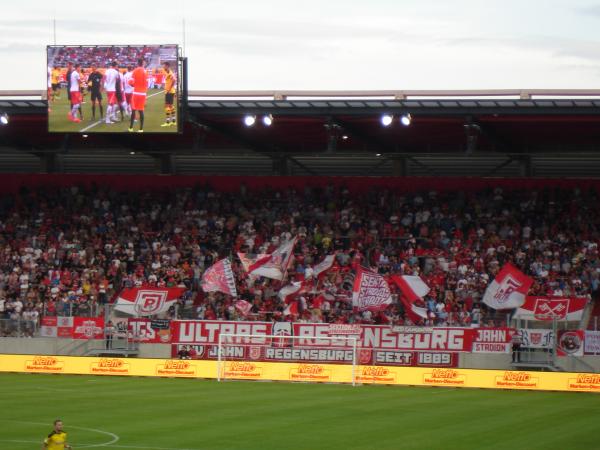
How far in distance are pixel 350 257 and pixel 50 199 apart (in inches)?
645

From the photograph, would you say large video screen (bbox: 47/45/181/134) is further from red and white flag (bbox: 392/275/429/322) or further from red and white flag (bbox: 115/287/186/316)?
red and white flag (bbox: 392/275/429/322)

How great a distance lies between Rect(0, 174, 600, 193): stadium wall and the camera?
51781 millimetres

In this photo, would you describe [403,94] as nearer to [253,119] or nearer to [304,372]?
[253,119]

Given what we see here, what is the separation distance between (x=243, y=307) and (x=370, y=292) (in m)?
5.38

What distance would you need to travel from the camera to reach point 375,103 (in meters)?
46.1

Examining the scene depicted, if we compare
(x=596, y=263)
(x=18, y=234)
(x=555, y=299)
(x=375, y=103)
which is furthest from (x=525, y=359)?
(x=18, y=234)

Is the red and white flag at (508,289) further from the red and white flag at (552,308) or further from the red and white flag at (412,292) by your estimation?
the red and white flag at (412,292)

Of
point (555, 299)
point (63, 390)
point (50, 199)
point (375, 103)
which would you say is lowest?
point (63, 390)

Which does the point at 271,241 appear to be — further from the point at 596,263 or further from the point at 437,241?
the point at 596,263

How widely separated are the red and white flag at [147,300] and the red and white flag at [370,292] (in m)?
7.45

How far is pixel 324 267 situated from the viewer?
46.7 m

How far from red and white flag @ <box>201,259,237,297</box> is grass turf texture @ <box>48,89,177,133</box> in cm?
588

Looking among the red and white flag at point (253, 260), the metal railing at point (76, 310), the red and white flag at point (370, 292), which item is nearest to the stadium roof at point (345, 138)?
the red and white flag at point (253, 260)

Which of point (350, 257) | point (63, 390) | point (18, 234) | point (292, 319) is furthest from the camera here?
point (18, 234)
